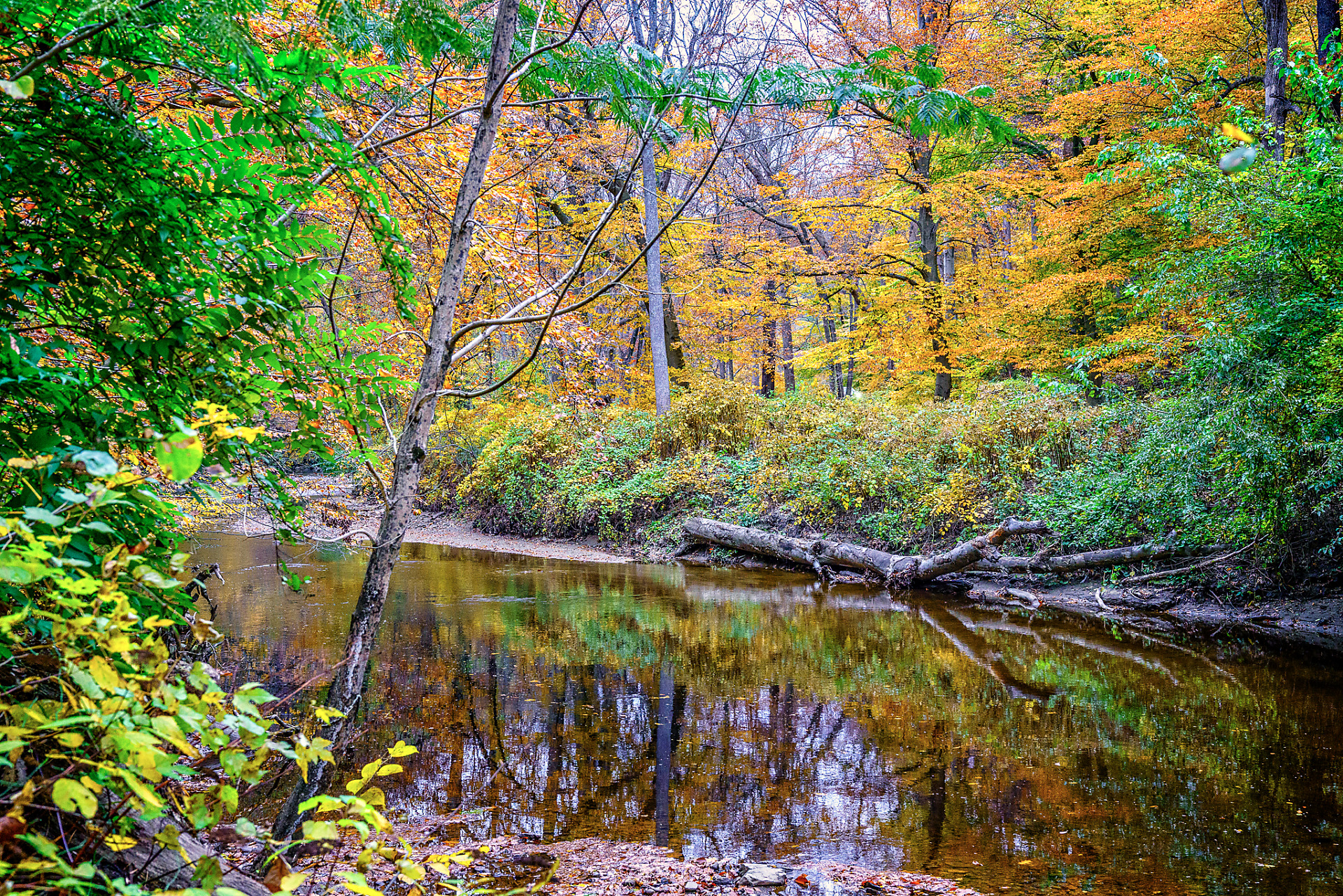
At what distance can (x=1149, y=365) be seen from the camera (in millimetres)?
11375

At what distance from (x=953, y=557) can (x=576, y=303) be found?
7611 millimetres

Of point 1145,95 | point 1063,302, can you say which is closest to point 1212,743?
point 1063,302

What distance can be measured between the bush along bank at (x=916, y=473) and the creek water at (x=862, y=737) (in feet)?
5.72

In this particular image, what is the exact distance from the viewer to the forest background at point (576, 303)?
162 cm

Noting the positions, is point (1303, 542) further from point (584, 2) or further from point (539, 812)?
point (584, 2)

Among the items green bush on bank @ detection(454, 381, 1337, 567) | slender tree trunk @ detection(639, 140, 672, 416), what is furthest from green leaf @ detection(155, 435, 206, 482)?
slender tree trunk @ detection(639, 140, 672, 416)

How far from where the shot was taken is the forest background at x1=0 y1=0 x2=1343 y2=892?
1.62 metres

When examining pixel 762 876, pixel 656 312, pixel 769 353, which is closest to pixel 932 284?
pixel 656 312

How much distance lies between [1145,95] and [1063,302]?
3465 millimetres

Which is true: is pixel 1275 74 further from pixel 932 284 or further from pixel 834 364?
pixel 834 364

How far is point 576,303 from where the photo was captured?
11.8 feet

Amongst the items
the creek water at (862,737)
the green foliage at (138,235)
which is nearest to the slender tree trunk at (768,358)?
the creek water at (862,737)

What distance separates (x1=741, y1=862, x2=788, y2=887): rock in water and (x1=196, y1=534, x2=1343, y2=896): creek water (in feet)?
0.55

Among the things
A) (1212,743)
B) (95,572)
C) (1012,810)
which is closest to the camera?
(95,572)
